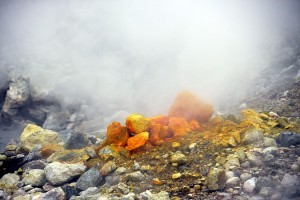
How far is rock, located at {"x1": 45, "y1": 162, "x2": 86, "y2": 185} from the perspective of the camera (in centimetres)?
462

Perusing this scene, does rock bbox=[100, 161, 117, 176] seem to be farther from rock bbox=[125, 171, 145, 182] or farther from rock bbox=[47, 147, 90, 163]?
rock bbox=[47, 147, 90, 163]

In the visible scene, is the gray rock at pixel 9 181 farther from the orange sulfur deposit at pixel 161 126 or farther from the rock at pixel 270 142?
the rock at pixel 270 142

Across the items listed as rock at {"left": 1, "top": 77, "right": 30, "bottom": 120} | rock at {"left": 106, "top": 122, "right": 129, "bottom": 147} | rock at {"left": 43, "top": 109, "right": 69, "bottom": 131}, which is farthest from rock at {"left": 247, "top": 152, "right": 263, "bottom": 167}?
rock at {"left": 1, "top": 77, "right": 30, "bottom": 120}

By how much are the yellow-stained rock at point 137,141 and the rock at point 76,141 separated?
1.43m

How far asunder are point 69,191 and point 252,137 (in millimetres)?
3236

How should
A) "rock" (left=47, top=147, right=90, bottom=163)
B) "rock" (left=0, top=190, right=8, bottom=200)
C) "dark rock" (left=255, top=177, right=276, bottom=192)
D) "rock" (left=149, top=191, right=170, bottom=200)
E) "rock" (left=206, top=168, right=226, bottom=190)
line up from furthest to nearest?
"rock" (left=47, top=147, right=90, bottom=163) → "rock" (left=0, top=190, right=8, bottom=200) → "rock" (left=206, top=168, right=226, bottom=190) → "rock" (left=149, top=191, right=170, bottom=200) → "dark rock" (left=255, top=177, right=276, bottom=192)

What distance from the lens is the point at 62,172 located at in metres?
4.67

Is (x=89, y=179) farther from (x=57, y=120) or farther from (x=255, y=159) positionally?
(x=57, y=120)

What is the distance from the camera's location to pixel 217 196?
3695 millimetres

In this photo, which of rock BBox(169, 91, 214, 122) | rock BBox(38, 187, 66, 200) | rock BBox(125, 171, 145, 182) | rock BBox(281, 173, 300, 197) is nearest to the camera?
rock BBox(281, 173, 300, 197)

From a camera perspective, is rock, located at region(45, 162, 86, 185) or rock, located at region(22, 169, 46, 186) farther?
rock, located at region(22, 169, 46, 186)

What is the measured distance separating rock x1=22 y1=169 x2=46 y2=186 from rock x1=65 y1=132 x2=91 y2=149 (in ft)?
4.34

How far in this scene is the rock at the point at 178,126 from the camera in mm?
5689

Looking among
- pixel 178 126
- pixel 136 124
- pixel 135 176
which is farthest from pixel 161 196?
pixel 178 126
